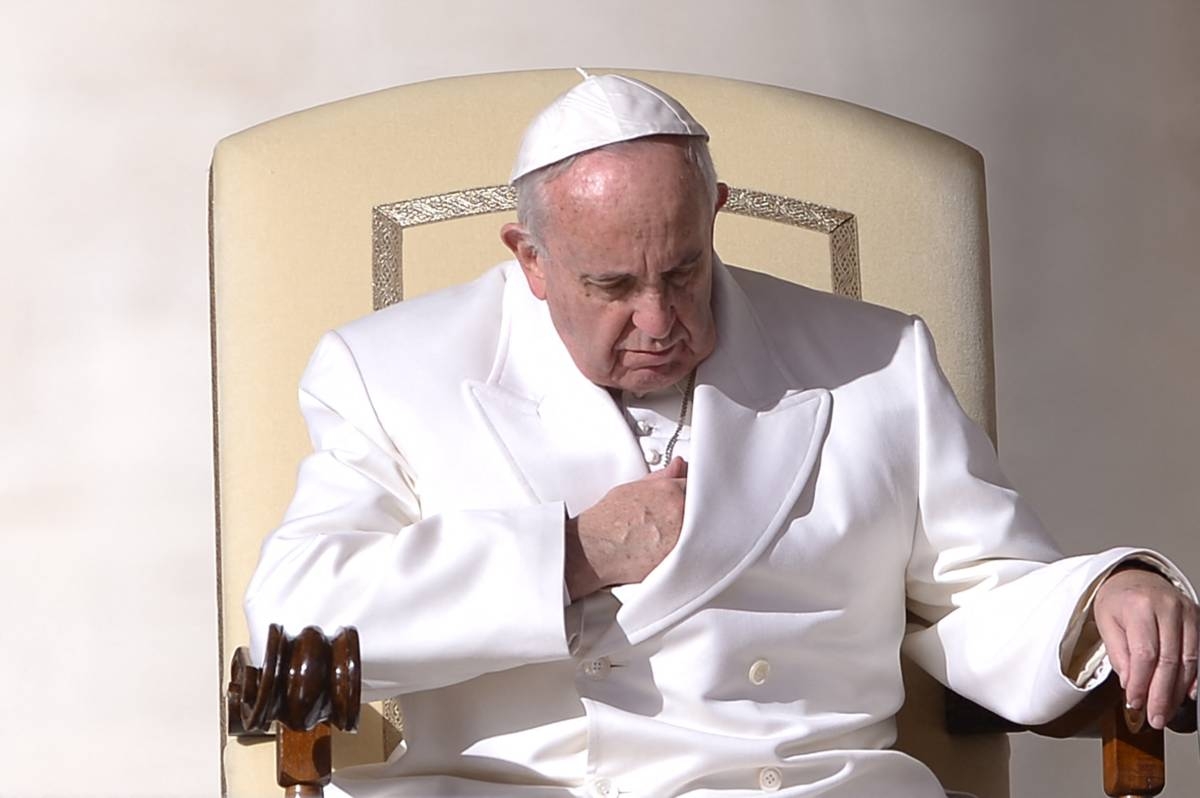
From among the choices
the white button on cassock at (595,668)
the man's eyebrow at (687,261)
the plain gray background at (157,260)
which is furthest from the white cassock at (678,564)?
the plain gray background at (157,260)

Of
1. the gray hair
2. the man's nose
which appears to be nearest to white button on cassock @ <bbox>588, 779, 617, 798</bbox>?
the man's nose

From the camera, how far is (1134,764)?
2488 millimetres

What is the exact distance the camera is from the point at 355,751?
3.05 meters

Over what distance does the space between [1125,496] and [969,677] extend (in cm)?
179

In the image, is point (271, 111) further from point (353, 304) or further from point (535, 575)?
point (535, 575)

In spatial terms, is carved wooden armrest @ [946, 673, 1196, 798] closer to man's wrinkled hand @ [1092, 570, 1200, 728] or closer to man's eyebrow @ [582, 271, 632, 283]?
man's wrinkled hand @ [1092, 570, 1200, 728]

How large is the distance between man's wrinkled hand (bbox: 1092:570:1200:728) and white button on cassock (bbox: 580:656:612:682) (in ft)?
1.92

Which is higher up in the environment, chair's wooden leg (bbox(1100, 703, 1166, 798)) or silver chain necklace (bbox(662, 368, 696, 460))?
silver chain necklace (bbox(662, 368, 696, 460))

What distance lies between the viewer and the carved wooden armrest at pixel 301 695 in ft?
7.27

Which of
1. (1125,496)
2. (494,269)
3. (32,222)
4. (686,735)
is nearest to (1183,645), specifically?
(686,735)

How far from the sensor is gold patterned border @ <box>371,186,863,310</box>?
330cm

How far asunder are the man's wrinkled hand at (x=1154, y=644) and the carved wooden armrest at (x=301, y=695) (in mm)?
840

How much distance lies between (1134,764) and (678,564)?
0.57 meters

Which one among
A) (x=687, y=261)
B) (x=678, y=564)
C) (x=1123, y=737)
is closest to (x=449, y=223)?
(x=687, y=261)
